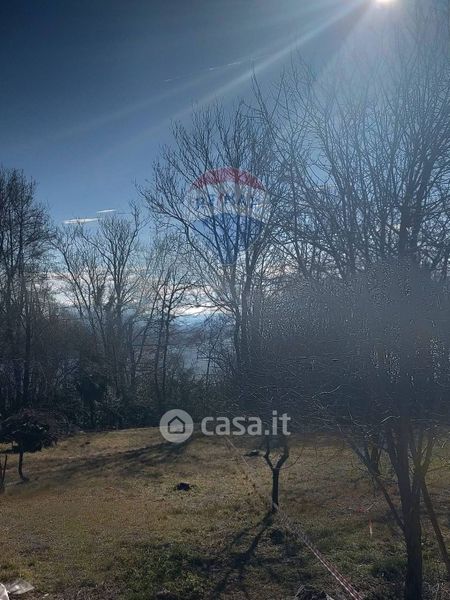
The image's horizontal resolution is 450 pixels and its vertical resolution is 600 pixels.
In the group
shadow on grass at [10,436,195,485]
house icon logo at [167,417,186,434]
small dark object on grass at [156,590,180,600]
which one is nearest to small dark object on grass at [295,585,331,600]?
small dark object on grass at [156,590,180,600]

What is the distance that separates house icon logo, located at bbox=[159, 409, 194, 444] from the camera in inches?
698

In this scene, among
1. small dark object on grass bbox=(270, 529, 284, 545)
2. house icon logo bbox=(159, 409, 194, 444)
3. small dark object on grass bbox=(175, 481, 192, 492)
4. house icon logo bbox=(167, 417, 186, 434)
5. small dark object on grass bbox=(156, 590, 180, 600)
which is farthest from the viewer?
house icon logo bbox=(167, 417, 186, 434)

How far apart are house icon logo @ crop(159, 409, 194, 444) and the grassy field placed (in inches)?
180

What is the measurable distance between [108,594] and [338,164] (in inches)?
177

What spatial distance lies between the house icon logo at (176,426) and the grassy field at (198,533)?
15.0 feet

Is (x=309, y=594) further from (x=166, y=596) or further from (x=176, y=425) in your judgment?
(x=176, y=425)

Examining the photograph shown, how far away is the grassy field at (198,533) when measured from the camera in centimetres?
558

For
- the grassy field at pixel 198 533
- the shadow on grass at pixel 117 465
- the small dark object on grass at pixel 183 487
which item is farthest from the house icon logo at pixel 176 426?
the small dark object on grass at pixel 183 487

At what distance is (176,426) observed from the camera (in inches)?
797

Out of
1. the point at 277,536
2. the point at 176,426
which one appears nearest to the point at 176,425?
the point at 176,426

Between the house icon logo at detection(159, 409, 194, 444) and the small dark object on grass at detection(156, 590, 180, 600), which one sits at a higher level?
the house icon logo at detection(159, 409, 194, 444)

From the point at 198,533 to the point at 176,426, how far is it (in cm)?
1294

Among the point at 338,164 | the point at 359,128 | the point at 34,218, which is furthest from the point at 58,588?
the point at 34,218

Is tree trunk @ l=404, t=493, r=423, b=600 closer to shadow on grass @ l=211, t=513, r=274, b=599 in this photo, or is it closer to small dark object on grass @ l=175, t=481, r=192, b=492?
shadow on grass @ l=211, t=513, r=274, b=599
